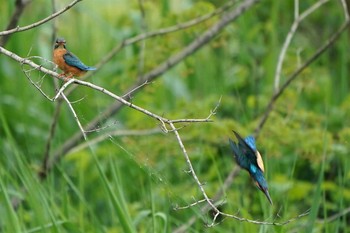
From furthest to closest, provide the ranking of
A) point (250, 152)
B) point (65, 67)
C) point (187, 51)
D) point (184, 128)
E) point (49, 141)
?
1. point (184, 128)
2. point (187, 51)
3. point (49, 141)
4. point (65, 67)
5. point (250, 152)

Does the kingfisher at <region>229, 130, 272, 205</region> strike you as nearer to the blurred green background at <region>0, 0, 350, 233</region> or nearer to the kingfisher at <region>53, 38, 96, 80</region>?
the kingfisher at <region>53, 38, 96, 80</region>

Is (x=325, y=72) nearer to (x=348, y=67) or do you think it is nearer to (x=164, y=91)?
(x=348, y=67)

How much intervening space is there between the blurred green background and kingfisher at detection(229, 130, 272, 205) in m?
1.20

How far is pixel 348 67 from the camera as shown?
667cm

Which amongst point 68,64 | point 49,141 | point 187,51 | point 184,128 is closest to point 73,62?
point 68,64

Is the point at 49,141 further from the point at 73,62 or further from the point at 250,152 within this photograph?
the point at 250,152

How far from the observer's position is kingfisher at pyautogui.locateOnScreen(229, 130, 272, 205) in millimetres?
1745

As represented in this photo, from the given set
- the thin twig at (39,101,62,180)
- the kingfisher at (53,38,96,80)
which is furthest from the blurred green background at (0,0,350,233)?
the kingfisher at (53,38,96,80)

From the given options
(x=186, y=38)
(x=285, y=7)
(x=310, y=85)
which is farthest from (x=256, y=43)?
(x=310, y=85)

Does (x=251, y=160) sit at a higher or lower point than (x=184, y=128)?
higher

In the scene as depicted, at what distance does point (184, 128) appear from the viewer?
4.85 meters

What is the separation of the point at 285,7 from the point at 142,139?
2242 mm

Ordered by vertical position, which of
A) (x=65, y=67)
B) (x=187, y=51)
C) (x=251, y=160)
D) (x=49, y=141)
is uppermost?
(x=65, y=67)

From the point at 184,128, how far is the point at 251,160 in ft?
10.1
